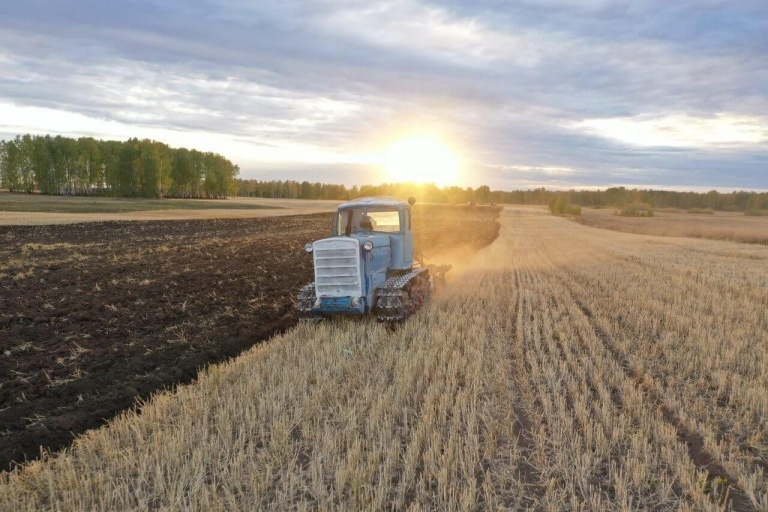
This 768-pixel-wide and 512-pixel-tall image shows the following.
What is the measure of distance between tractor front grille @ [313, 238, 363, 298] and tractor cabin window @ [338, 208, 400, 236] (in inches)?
66.9

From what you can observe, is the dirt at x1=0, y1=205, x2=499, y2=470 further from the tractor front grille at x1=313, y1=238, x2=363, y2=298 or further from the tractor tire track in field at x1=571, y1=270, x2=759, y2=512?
the tractor tire track in field at x1=571, y1=270, x2=759, y2=512

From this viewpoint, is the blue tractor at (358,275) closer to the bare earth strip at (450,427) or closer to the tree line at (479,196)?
the bare earth strip at (450,427)

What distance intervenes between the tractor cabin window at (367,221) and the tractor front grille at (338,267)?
5.57 ft

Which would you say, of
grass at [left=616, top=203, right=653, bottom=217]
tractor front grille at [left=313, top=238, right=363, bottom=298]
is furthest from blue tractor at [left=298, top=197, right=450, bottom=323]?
grass at [left=616, top=203, right=653, bottom=217]

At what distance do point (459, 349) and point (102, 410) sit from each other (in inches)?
228

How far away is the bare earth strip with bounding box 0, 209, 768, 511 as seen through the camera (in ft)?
15.5

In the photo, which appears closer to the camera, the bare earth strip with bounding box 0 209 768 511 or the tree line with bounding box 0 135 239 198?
the bare earth strip with bounding box 0 209 768 511

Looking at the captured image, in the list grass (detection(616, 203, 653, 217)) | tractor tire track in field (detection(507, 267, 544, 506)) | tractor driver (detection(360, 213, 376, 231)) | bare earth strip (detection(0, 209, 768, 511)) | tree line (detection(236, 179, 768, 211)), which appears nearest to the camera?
bare earth strip (detection(0, 209, 768, 511))

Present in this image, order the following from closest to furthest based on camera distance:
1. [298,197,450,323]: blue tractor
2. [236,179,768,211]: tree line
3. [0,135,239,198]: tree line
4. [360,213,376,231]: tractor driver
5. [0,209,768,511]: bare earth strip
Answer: [0,209,768,511]: bare earth strip → [298,197,450,323]: blue tractor → [360,213,376,231]: tractor driver → [0,135,239,198]: tree line → [236,179,768,211]: tree line

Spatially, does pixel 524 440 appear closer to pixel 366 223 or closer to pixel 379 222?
pixel 366 223

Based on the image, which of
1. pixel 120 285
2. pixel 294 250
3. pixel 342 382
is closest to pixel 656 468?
pixel 342 382

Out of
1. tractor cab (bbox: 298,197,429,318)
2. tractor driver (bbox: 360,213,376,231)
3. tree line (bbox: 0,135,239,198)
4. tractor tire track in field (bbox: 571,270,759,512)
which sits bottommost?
tractor tire track in field (bbox: 571,270,759,512)

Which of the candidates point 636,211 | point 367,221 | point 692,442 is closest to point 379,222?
point 367,221

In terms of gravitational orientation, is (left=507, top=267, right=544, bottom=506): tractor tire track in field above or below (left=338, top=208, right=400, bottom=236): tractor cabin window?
below
